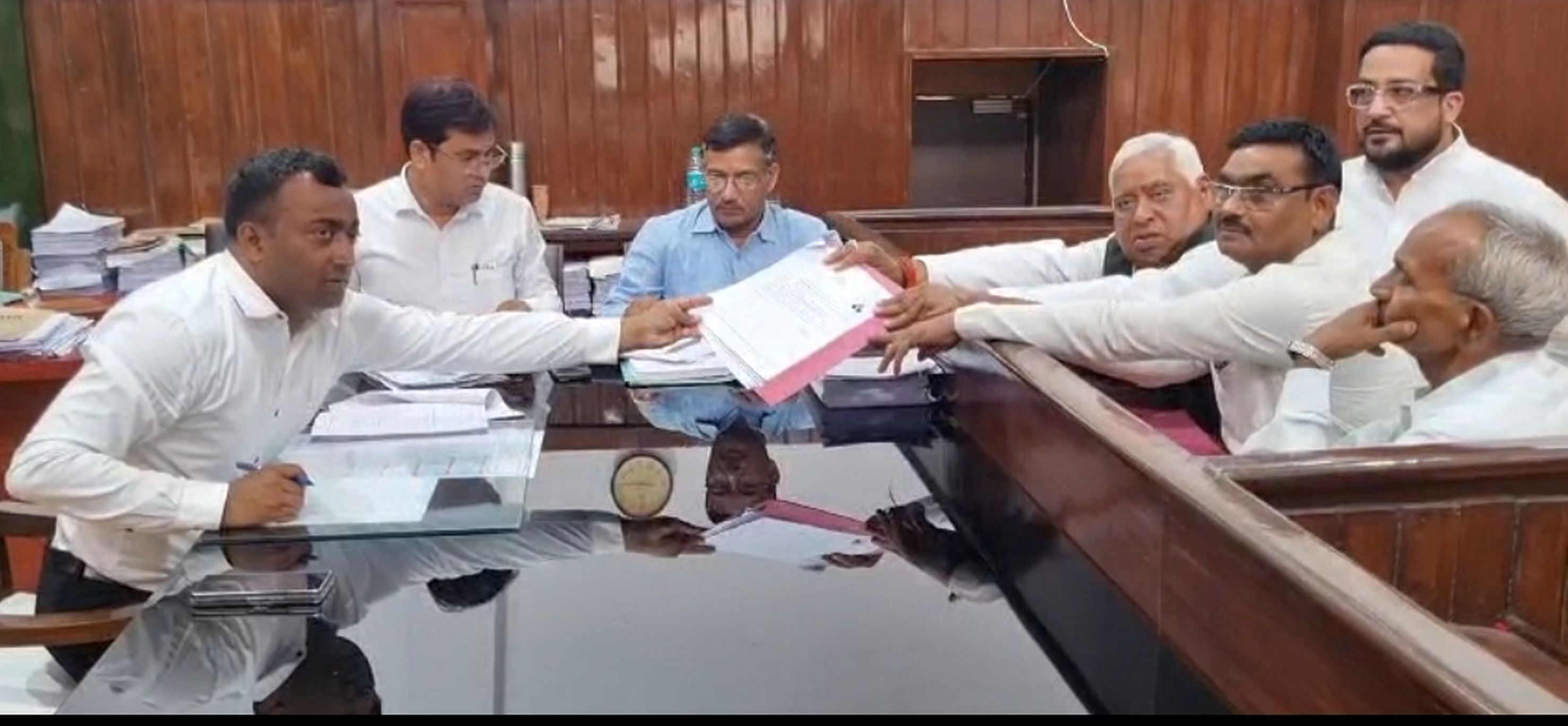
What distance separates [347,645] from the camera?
132cm

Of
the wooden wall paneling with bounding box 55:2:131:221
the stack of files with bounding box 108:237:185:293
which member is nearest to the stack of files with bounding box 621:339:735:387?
the stack of files with bounding box 108:237:185:293

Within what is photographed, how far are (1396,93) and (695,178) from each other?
8.03 ft

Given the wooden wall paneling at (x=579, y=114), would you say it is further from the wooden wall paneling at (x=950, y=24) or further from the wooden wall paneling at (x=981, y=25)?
the wooden wall paneling at (x=981, y=25)

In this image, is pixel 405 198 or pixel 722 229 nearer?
pixel 405 198

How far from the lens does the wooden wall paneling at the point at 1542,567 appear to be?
4.65 feet

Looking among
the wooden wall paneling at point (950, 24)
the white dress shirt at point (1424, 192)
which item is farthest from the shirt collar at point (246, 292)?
the wooden wall paneling at point (950, 24)

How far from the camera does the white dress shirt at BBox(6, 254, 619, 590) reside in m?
1.62

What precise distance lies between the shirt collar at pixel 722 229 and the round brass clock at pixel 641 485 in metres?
1.48

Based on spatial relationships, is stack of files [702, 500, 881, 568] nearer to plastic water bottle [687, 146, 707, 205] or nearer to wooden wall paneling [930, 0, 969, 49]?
plastic water bottle [687, 146, 707, 205]

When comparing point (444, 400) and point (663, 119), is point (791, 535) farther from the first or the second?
point (663, 119)

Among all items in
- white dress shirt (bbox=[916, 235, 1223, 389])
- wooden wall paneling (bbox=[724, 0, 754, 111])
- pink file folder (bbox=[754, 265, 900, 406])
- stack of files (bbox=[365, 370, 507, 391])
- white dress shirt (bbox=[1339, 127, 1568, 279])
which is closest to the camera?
pink file folder (bbox=[754, 265, 900, 406])

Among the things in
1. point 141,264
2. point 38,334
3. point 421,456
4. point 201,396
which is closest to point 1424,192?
point 421,456

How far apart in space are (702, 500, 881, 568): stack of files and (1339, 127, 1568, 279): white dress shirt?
1.65 meters

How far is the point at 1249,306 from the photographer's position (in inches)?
80.4
